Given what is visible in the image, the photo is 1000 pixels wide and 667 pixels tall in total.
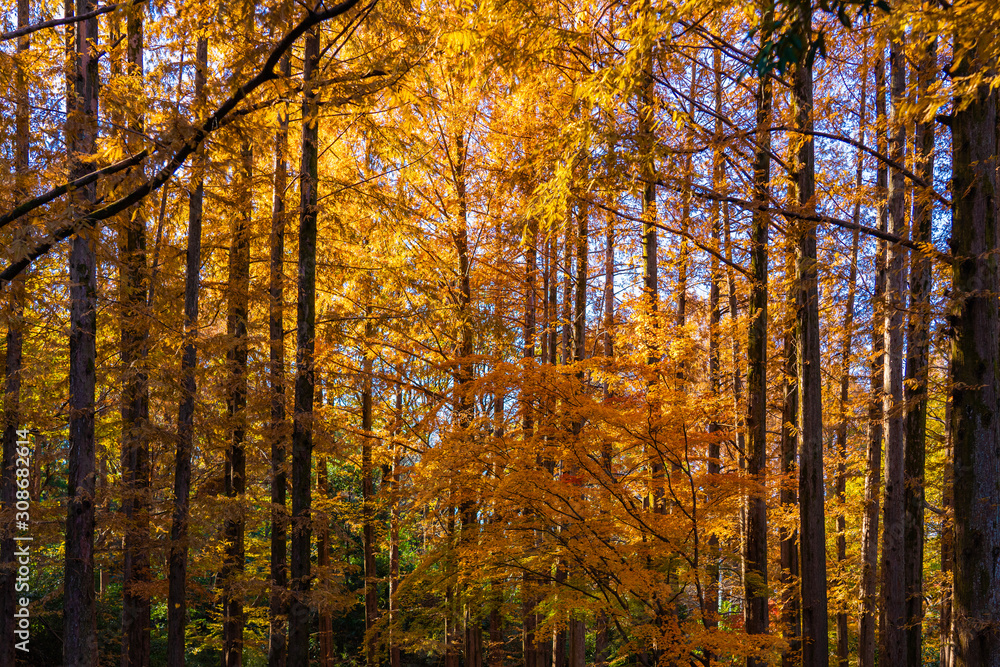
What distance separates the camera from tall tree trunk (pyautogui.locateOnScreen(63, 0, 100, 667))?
676cm

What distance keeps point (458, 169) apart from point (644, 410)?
6.57m

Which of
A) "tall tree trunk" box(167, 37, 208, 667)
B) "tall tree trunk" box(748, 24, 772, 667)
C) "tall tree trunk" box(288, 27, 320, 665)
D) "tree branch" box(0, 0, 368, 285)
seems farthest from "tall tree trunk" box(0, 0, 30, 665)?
"tall tree trunk" box(748, 24, 772, 667)

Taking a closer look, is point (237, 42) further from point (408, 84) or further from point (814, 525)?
point (814, 525)

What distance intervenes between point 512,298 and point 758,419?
6.05 meters

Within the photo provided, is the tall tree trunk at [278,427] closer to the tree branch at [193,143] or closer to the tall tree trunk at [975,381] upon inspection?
the tree branch at [193,143]

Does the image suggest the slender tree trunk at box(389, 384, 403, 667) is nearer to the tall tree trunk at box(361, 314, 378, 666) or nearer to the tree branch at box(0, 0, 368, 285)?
the tall tree trunk at box(361, 314, 378, 666)

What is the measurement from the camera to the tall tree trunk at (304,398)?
26.0ft

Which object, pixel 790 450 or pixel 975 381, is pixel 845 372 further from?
pixel 975 381

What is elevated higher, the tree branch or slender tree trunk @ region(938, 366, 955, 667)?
the tree branch

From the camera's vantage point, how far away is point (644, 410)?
6.74 meters

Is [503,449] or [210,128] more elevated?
[210,128]

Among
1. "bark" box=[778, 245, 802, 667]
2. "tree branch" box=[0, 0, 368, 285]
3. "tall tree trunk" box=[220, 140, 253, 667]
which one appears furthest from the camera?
"tall tree trunk" box=[220, 140, 253, 667]

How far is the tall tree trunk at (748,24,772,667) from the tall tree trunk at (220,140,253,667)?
23.8ft

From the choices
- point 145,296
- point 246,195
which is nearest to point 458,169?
point 246,195
